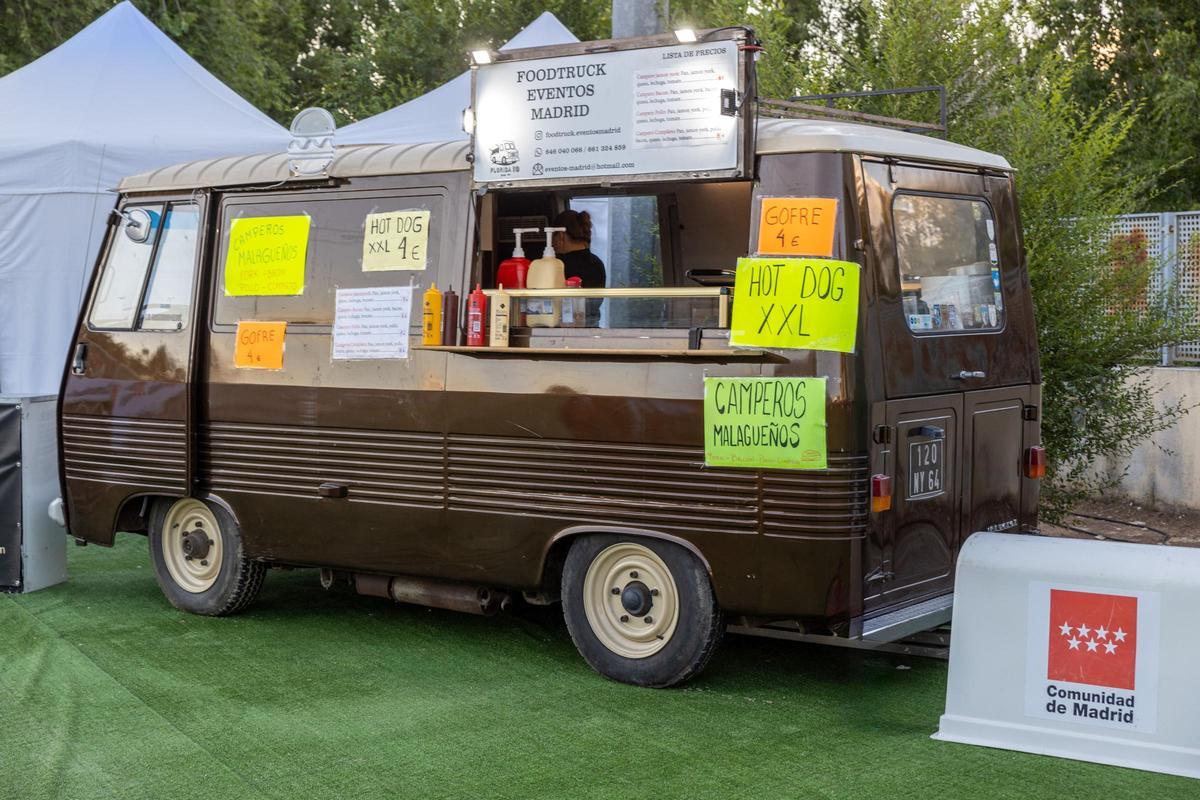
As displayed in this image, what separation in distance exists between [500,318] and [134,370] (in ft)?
7.54

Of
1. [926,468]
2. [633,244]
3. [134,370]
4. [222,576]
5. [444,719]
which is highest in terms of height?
[633,244]

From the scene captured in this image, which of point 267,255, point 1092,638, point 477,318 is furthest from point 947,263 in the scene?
point 267,255

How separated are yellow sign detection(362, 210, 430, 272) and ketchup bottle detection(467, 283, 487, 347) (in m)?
0.36

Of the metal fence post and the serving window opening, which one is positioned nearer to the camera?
the serving window opening

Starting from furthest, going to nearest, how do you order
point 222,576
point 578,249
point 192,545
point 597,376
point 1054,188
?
point 1054,188 → point 192,545 → point 222,576 → point 578,249 → point 597,376

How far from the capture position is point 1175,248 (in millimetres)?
10398

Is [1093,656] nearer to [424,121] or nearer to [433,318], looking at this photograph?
[433,318]

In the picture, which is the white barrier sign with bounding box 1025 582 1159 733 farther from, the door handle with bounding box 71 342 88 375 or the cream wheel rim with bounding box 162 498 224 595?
the door handle with bounding box 71 342 88 375

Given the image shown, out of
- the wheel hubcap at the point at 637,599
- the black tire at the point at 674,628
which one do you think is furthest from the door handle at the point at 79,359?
the wheel hubcap at the point at 637,599

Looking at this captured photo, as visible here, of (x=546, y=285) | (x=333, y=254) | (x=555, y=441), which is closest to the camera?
(x=555, y=441)

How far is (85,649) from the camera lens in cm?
653

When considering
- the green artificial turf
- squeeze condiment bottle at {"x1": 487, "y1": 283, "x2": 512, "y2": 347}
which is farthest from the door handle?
squeeze condiment bottle at {"x1": 487, "y1": 283, "x2": 512, "y2": 347}

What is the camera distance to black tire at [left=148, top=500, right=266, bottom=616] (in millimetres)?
7121

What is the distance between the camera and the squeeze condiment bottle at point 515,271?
6.16 meters
